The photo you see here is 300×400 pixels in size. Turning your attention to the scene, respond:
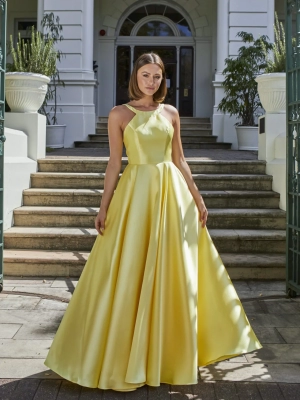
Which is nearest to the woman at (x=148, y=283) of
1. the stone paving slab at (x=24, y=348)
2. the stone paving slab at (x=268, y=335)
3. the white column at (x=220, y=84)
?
the stone paving slab at (x=24, y=348)

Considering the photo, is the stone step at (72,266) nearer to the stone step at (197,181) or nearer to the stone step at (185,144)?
the stone step at (197,181)

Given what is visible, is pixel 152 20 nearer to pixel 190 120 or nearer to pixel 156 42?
pixel 156 42

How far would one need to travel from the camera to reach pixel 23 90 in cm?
701

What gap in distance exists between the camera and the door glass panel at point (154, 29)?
1521 cm

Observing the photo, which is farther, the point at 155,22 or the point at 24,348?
the point at 155,22

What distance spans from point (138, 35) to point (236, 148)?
543cm

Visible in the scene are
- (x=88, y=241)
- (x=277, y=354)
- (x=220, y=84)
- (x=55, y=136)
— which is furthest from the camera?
(x=220, y=84)

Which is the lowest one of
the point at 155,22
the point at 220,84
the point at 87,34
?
the point at 220,84

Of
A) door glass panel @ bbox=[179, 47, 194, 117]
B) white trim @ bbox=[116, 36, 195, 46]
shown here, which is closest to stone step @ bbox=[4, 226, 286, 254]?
door glass panel @ bbox=[179, 47, 194, 117]

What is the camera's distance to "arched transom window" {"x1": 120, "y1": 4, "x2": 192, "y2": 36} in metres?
15.1

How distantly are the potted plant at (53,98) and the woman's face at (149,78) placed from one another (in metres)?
8.52

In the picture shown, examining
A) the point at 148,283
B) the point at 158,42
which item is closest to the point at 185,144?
the point at 158,42

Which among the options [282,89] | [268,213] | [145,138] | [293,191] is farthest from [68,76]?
[145,138]

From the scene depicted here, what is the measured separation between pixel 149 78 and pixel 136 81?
0.08 m
